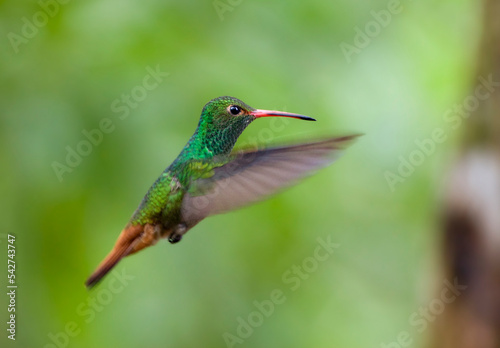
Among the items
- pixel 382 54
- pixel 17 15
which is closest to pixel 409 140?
pixel 382 54

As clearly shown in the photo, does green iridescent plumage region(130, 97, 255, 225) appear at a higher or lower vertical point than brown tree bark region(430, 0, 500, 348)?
lower

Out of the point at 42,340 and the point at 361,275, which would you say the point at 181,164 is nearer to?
the point at 42,340

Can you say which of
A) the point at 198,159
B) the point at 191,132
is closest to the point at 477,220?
the point at 191,132

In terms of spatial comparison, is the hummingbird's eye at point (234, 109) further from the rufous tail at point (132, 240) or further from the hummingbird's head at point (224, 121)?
the rufous tail at point (132, 240)

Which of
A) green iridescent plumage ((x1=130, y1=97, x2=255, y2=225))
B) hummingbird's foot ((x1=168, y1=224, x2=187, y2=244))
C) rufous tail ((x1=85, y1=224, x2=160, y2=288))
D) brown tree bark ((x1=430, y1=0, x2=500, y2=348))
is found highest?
brown tree bark ((x1=430, y1=0, x2=500, y2=348))

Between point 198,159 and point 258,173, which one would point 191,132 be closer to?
point 198,159

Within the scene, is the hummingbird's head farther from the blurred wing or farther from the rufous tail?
the rufous tail

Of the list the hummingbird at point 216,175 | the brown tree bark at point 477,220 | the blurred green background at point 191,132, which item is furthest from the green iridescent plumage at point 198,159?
the brown tree bark at point 477,220

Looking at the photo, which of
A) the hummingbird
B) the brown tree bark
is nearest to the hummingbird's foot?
the hummingbird
